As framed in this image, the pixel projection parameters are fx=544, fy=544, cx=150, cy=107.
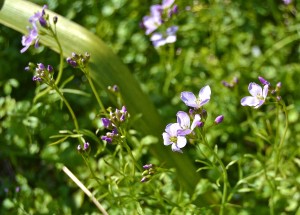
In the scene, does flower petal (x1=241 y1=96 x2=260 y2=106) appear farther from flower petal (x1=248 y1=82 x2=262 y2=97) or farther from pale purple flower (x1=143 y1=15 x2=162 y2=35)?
pale purple flower (x1=143 y1=15 x2=162 y2=35)

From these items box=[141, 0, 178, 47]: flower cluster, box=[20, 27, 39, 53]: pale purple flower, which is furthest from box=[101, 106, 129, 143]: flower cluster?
box=[141, 0, 178, 47]: flower cluster

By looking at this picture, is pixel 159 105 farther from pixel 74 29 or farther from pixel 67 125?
pixel 74 29

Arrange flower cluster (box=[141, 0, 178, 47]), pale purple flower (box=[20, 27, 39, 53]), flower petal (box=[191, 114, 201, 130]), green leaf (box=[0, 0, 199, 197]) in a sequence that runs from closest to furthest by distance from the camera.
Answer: flower petal (box=[191, 114, 201, 130]) < pale purple flower (box=[20, 27, 39, 53]) < green leaf (box=[0, 0, 199, 197]) < flower cluster (box=[141, 0, 178, 47])

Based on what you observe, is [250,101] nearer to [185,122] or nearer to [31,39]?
[185,122]

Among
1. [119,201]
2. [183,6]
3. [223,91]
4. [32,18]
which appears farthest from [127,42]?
[119,201]

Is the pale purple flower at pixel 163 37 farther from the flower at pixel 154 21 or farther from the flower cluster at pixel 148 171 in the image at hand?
the flower cluster at pixel 148 171

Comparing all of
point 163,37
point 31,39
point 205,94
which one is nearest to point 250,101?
point 205,94

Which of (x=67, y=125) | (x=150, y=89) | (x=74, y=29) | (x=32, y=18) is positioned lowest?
(x=150, y=89)

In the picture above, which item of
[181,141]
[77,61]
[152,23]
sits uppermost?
[77,61]
